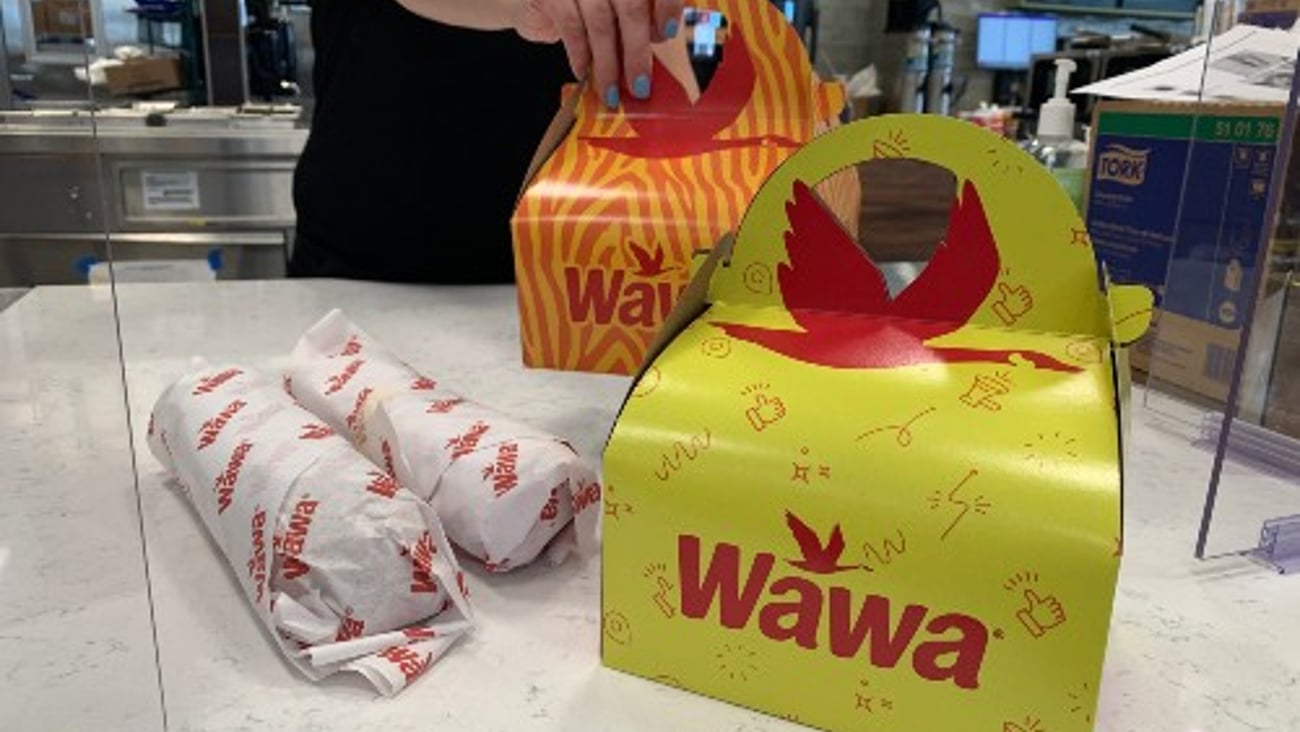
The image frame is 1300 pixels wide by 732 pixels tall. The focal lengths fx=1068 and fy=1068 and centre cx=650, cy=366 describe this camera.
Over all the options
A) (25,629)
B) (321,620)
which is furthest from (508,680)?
(25,629)

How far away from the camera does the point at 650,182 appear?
667 millimetres

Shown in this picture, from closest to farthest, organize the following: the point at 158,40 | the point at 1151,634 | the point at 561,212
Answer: the point at 1151,634, the point at 561,212, the point at 158,40

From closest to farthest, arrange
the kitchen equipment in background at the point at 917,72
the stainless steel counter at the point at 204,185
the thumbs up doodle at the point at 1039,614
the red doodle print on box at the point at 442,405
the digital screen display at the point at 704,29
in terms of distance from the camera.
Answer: the thumbs up doodle at the point at 1039,614
the red doodle print on box at the point at 442,405
the digital screen display at the point at 704,29
the stainless steel counter at the point at 204,185
the kitchen equipment in background at the point at 917,72

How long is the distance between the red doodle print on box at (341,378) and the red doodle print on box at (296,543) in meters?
0.17

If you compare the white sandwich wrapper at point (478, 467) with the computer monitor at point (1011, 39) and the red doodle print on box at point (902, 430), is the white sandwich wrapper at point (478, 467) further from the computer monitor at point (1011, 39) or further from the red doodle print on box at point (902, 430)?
the computer monitor at point (1011, 39)

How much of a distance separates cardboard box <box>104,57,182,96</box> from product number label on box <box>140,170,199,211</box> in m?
0.28

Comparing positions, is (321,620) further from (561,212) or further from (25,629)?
(561,212)

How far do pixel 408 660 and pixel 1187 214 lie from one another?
70cm

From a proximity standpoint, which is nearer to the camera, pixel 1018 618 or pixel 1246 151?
pixel 1018 618

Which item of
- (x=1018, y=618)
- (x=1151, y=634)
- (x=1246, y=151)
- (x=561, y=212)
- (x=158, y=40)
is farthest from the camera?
(x=158, y=40)

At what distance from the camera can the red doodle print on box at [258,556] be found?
49 centimetres

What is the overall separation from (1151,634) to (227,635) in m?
0.44

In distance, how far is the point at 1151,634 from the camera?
0.52 m

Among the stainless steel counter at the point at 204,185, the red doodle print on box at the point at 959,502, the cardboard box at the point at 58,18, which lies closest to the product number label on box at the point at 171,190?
the stainless steel counter at the point at 204,185
